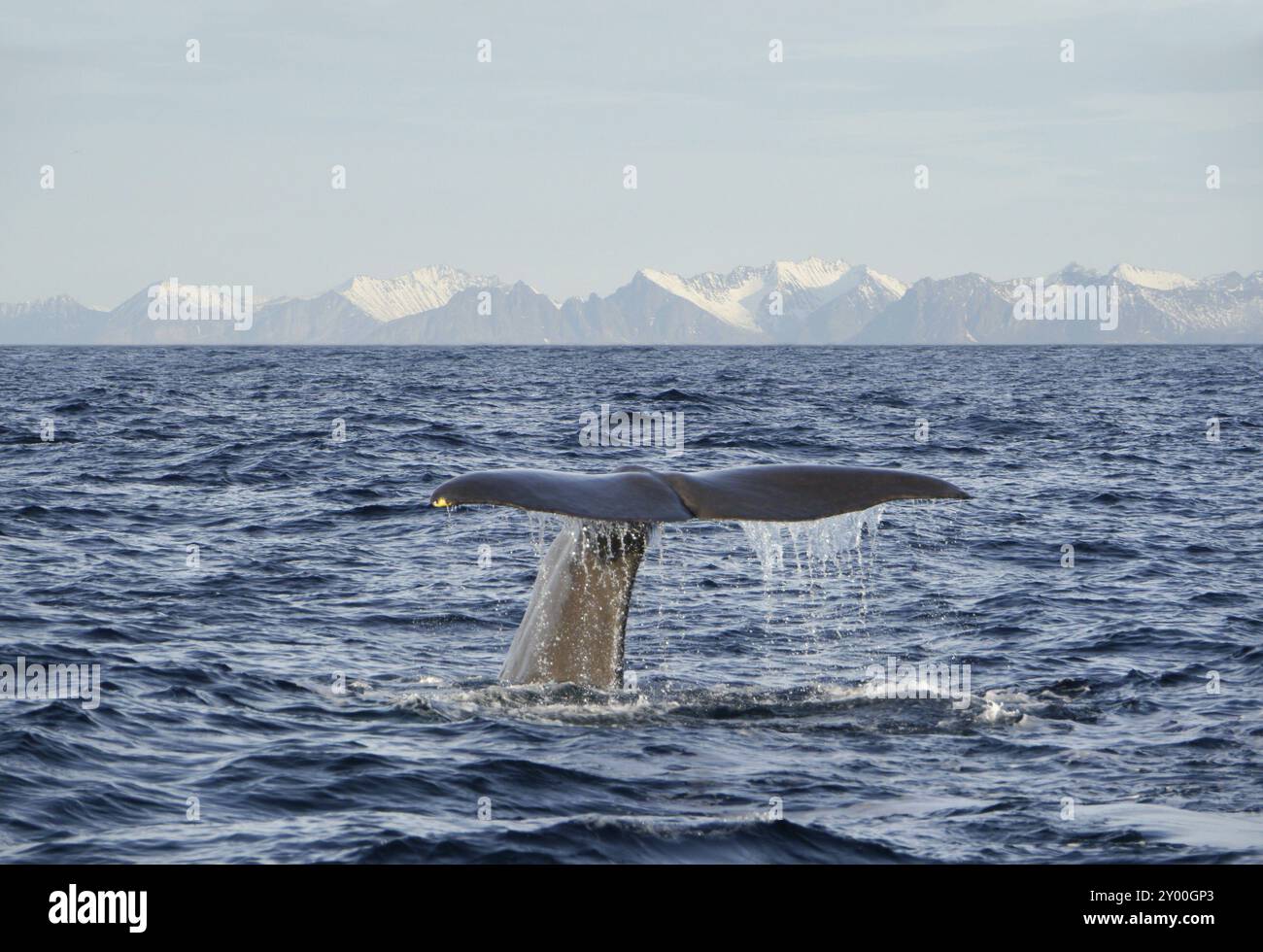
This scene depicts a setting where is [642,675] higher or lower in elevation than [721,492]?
lower

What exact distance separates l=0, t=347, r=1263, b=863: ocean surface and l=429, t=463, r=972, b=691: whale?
0.26 metres

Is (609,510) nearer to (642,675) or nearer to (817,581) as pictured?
(642,675)

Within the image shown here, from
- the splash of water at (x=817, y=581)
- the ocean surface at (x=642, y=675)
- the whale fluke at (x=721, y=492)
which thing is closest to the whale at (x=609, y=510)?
the whale fluke at (x=721, y=492)

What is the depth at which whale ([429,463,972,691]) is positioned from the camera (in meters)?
6.81

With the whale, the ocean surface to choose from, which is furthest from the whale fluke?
the ocean surface

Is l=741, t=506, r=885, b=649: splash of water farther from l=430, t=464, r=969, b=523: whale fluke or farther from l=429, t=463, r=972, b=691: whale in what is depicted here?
l=430, t=464, r=969, b=523: whale fluke

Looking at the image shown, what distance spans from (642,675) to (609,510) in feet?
11.5

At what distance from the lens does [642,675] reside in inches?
406

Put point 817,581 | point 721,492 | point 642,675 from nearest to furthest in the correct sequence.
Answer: point 721,492
point 642,675
point 817,581

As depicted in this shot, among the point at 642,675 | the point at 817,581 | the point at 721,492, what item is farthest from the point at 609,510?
the point at 817,581

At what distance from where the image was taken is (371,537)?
1659 centimetres

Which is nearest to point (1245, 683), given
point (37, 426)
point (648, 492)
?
point (648, 492)
